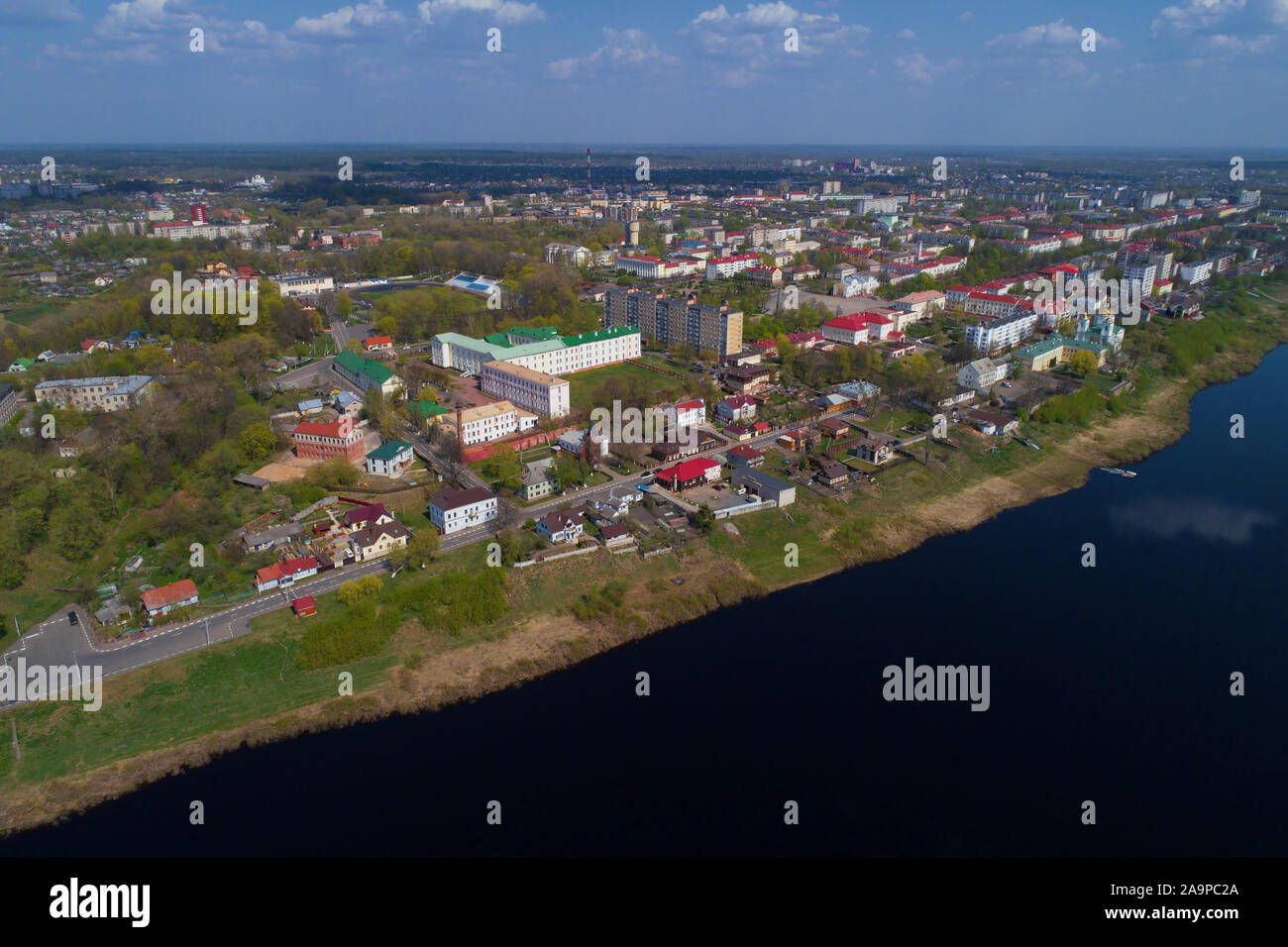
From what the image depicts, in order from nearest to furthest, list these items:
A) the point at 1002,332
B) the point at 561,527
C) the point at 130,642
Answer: the point at 130,642 < the point at 561,527 < the point at 1002,332

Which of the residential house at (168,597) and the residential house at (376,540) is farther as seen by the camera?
the residential house at (376,540)

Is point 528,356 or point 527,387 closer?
point 527,387

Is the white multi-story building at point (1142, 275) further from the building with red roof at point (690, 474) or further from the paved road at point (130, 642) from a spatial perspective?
the paved road at point (130, 642)

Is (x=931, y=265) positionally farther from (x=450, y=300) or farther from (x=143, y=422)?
(x=143, y=422)

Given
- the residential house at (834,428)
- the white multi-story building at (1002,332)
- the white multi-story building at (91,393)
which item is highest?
the white multi-story building at (1002,332)

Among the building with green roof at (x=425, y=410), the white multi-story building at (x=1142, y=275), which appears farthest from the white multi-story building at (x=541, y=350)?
the white multi-story building at (x=1142, y=275)

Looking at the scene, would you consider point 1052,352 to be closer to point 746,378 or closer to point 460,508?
point 746,378

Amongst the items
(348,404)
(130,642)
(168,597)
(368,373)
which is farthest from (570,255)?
(130,642)
